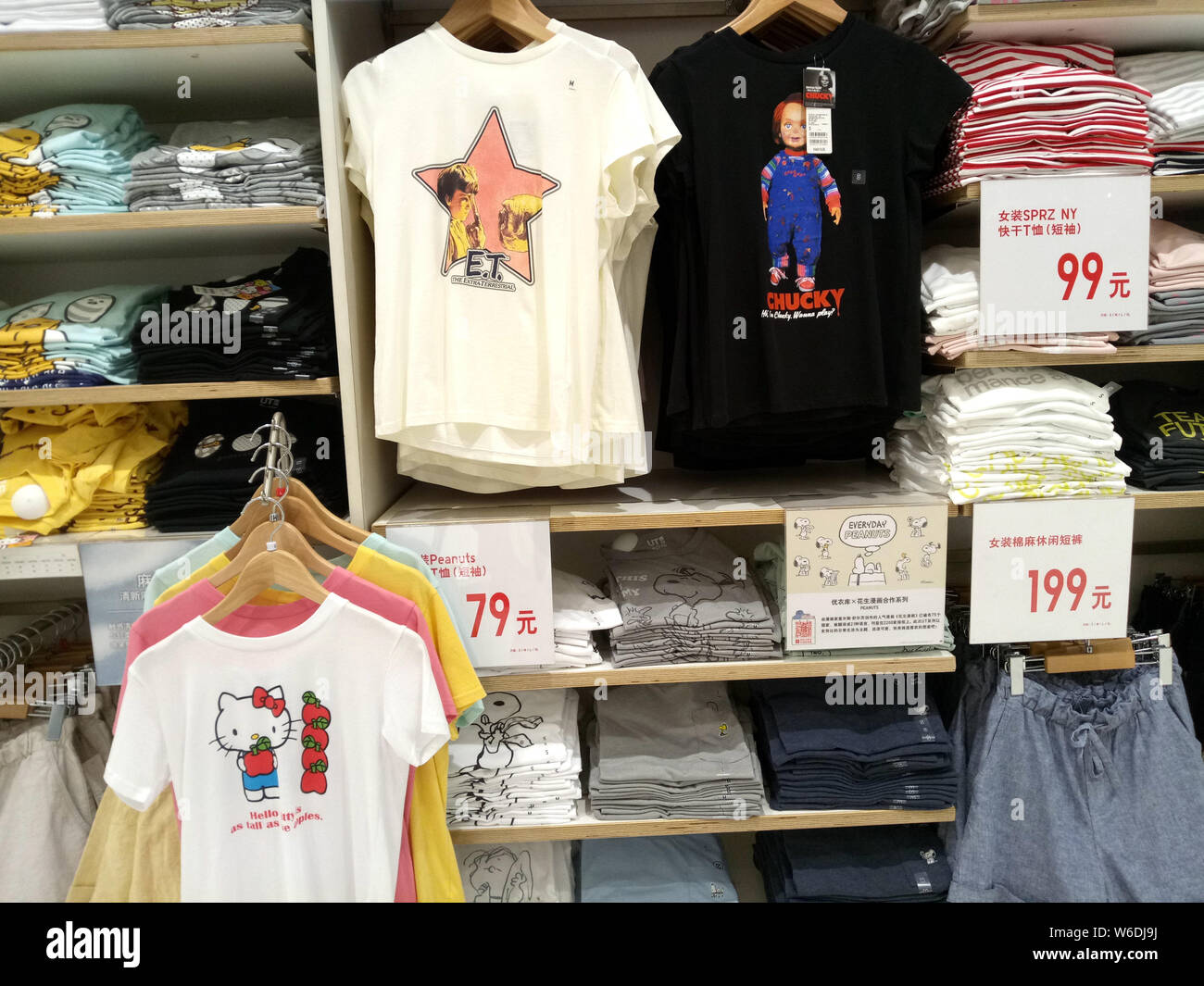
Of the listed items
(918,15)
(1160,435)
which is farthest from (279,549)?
(1160,435)

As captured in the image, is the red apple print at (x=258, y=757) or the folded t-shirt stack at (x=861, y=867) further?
the folded t-shirt stack at (x=861, y=867)

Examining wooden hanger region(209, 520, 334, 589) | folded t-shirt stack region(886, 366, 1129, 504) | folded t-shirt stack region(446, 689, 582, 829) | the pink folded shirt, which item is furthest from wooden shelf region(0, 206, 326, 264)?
folded t-shirt stack region(886, 366, 1129, 504)

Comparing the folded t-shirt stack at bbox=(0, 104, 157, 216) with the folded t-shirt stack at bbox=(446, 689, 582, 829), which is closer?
the folded t-shirt stack at bbox=(0, 104, 157, 216)

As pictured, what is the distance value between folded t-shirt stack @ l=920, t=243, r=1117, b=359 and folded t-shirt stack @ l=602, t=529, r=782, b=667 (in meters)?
0.68

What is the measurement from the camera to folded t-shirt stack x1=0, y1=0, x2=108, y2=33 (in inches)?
60.5

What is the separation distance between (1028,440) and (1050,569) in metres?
0.28

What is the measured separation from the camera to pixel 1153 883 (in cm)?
172

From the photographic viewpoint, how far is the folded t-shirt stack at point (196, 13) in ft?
4.99

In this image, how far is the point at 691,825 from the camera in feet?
5.61

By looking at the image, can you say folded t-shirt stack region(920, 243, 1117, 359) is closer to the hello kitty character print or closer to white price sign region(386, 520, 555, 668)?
white price sign region(386, 520, 555, 668)

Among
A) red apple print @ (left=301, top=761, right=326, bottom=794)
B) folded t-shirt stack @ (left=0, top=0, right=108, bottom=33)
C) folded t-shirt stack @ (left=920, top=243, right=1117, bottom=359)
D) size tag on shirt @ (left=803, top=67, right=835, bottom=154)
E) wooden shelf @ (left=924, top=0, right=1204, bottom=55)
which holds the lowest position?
red apple print @ (left=301, top=761, right=326, bottom=794)

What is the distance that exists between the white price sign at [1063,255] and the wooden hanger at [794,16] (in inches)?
19.1

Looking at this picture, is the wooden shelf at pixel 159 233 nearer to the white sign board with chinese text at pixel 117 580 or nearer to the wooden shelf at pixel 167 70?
the wooden shelf at pixel 167 70

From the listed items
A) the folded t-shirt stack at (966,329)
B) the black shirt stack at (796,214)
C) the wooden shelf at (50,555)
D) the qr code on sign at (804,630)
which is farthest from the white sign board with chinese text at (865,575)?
the wooden shelf at (50,555)
